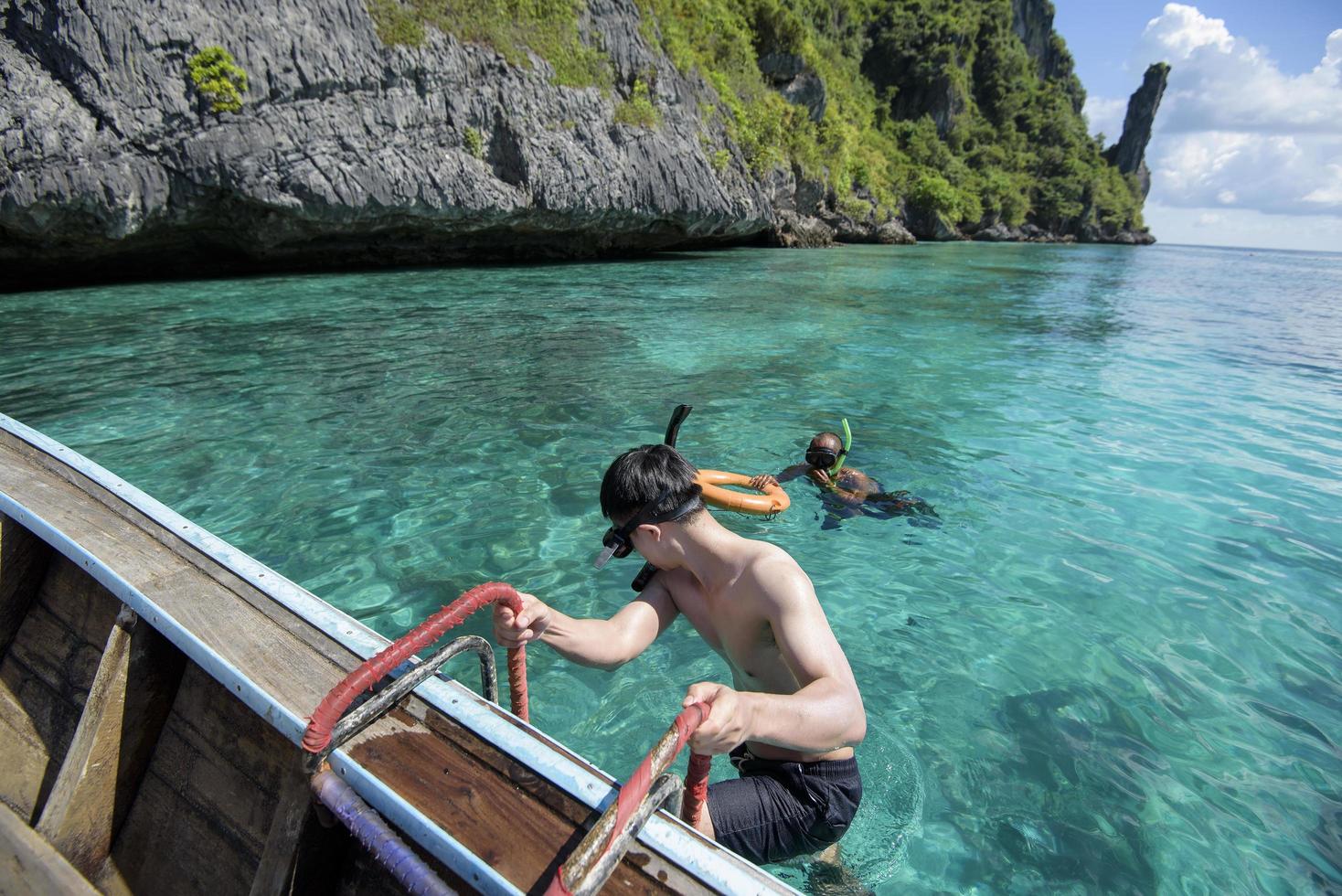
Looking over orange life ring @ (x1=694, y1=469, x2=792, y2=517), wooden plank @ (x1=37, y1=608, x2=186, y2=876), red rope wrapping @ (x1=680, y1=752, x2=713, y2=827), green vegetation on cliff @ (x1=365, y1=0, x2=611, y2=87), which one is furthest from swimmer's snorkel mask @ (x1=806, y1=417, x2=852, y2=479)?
green vegetation on cliff @ (x1=365, y1=0, x2=611, y2=87)

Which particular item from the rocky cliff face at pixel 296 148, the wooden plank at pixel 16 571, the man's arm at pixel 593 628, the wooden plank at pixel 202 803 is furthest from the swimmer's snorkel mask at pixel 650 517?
the rocky cliff face at pixel 296 148

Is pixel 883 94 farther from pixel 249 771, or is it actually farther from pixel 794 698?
pixel 249 771

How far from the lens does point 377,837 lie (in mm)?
1397

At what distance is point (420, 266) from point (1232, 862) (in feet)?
73.5

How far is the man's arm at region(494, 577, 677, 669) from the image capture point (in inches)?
76.8

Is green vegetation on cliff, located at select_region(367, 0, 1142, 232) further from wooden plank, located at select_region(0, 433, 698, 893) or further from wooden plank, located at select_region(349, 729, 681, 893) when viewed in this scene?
wooden plank, located at select_region(349, 729, 681, 893)

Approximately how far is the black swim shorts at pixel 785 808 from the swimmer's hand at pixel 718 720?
75 cm

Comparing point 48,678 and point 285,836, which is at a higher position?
point 285,836

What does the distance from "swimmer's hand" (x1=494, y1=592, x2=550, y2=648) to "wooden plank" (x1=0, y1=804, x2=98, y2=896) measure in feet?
3.88

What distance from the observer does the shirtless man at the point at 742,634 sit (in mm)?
1952

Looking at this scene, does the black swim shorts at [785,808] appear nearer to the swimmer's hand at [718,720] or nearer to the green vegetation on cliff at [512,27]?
the swimmer's hand at [718,720]

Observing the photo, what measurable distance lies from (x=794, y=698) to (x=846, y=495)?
3696 millimetres

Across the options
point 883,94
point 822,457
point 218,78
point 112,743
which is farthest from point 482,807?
point 883,94

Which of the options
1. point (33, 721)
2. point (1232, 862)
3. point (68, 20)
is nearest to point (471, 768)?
point (33, 721)
